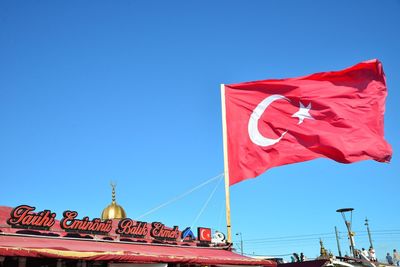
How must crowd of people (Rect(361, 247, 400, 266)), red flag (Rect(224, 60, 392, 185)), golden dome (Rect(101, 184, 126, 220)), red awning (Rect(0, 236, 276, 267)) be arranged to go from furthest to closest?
golden dome (Rect(101, 184, 126, 220))
crowd of people (Rect(361, 247, 400, 266))
red flag (Rect(224, 60, 392, 185))
red awning (Rect(0, 236, 276, 267))

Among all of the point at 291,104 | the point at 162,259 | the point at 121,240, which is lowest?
the point at 162,259

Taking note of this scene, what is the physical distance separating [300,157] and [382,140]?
2684mm

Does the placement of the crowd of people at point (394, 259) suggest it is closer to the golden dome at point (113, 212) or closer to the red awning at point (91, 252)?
the red awning at point (91, 252)

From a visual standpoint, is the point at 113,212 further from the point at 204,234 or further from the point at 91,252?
the point at 91,252

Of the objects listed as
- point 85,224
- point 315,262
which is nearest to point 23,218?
point 85,224

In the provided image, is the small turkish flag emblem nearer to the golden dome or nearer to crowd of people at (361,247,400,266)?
crowd of people at (361,247,400,266)

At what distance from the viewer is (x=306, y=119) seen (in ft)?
47.8

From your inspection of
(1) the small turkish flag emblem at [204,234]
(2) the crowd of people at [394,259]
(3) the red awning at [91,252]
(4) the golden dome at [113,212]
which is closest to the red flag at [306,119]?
(3) the red awning at [91,252]

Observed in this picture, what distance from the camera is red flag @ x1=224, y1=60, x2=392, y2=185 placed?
542 inches

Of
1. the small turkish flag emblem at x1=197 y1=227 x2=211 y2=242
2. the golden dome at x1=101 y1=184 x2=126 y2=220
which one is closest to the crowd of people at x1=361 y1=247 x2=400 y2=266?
the small turkish flag emblem at x1=197 y1=227 x2=211 y2=242

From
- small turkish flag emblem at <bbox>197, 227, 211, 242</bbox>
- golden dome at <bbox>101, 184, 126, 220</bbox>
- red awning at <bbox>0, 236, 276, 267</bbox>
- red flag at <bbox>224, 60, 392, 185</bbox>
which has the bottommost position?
red awning at <bbox>0, 236, 276, 267</bbox>

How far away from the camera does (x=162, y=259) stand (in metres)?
12.7

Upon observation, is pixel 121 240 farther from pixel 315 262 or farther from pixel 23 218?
pixel 315 262

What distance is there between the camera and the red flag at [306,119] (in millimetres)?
13766
